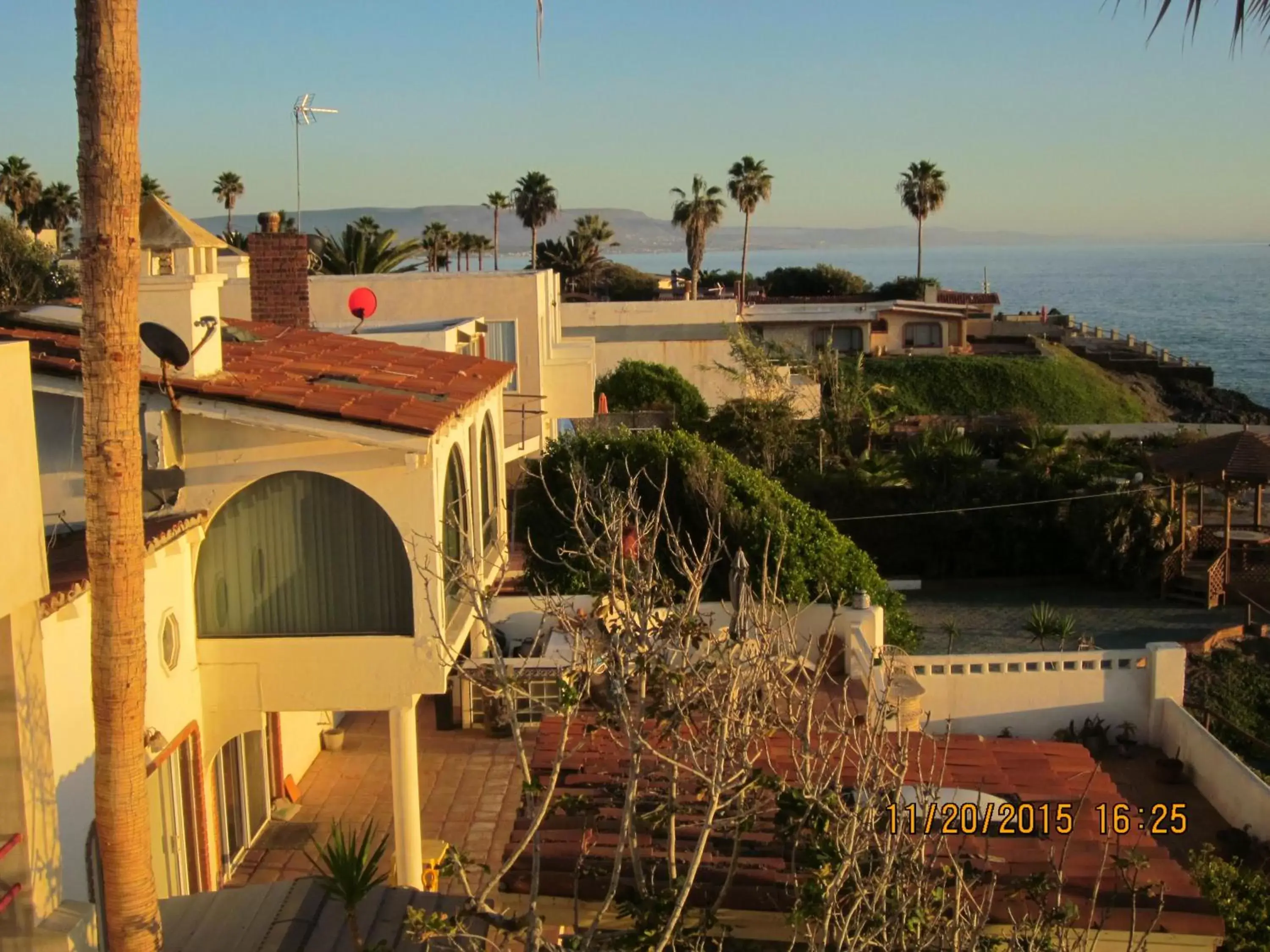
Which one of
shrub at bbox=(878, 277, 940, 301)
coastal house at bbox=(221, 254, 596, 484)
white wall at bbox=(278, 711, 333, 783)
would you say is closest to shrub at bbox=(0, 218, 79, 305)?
coastal house at bbox=(221, 254, 596, 484)

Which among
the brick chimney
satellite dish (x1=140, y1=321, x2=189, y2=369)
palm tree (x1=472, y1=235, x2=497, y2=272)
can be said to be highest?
palm tree (x1=472, y1=235, x2=497, y2=272)

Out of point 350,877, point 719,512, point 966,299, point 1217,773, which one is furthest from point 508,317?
point 966,299

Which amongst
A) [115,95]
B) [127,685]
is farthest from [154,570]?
[115,95]

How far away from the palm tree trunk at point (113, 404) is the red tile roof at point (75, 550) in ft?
4.91

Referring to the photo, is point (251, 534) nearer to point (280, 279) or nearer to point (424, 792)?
point (424, 792)

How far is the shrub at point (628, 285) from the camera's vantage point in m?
85.9

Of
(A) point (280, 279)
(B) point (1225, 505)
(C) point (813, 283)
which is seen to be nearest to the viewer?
(A) point (280, 279)

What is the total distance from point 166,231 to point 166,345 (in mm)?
1769

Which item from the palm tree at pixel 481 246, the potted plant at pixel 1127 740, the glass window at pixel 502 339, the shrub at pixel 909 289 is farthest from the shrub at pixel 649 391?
the palm tree at pixel 481 246

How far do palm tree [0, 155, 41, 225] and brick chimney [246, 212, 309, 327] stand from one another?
50902mm

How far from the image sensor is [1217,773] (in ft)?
54.6

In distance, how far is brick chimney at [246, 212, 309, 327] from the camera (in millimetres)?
16531

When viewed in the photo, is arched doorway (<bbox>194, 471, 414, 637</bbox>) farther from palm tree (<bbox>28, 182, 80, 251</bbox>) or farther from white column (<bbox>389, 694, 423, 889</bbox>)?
palm tree (<bbox>28, 182, 80, 251</bbox>)

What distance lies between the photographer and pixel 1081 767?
12.3 meters
